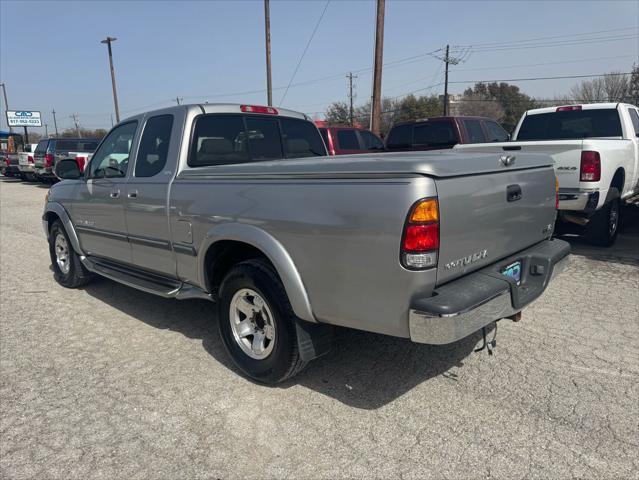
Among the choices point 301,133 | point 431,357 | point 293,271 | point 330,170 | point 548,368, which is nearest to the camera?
point 330,170

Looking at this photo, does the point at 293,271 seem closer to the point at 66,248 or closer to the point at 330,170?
the point at 330,170

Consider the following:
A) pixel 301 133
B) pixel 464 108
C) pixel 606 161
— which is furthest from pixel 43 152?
pixel 464 108

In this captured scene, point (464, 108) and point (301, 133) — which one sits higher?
point (464, 108)

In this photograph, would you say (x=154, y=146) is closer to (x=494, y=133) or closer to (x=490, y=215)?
(x=490, y=215)

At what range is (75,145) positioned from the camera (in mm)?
19953

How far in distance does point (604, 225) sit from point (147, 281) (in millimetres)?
6230

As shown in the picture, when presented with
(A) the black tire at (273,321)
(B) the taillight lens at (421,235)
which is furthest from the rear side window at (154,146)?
(B) the taillight lens at (421,235)

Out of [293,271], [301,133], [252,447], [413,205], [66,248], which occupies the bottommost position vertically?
[252,447]

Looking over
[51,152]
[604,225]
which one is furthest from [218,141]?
[51,152]

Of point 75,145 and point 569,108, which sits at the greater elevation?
point 569,108

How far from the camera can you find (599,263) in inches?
245

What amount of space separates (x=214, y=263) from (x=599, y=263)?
5.16m

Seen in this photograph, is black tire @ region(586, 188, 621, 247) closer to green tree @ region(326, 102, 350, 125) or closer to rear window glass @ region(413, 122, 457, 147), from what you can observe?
rear window glass @ region(413, 122, 457, 147)

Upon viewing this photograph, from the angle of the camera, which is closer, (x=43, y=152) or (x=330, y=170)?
(x=330, y=170)
